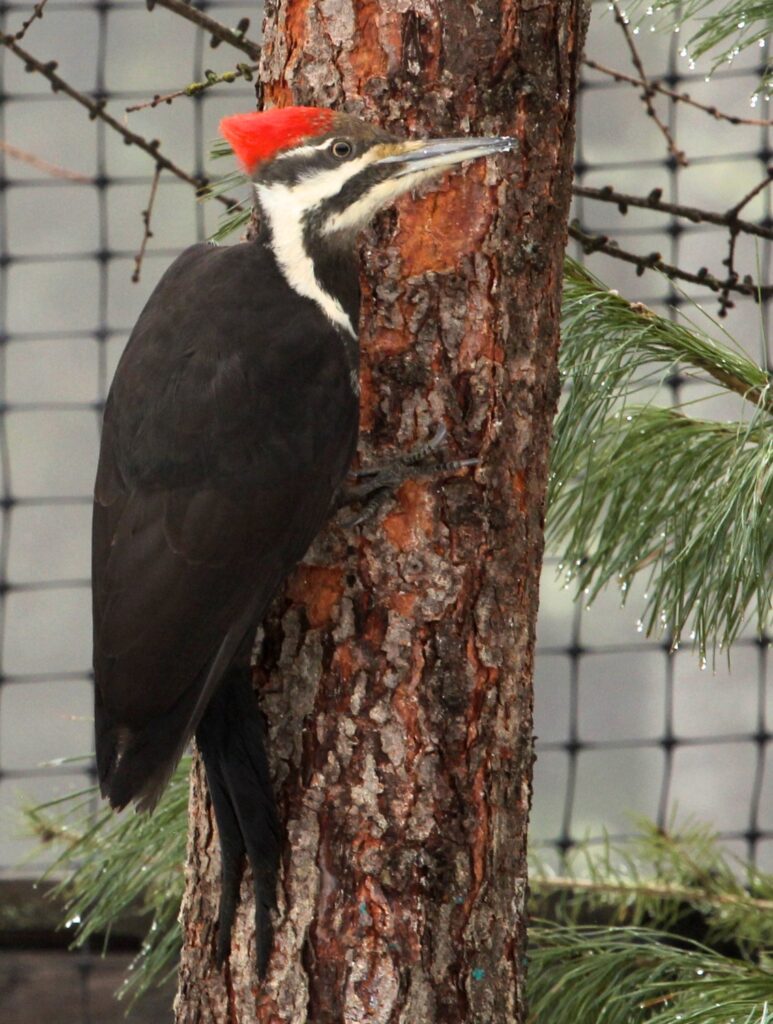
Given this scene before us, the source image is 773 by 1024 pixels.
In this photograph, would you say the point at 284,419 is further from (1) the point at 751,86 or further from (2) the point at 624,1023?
(1) the point at 751,86

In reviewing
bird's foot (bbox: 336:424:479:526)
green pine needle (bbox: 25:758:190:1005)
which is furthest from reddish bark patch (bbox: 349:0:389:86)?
green pine needle (bbox: 25:758:190:1005)

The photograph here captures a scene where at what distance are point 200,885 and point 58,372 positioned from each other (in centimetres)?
275

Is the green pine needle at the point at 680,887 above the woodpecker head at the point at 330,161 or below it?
below

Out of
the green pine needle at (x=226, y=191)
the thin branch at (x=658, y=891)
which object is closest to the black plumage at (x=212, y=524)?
the green pine needle at (x=226, y=191)

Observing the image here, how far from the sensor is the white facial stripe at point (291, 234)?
58.2 inches

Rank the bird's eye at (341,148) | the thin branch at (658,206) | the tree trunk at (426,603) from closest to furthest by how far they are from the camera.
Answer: the tree trunk at (426,603), the bird's eye at (341,148), the thin branch at (658,206)

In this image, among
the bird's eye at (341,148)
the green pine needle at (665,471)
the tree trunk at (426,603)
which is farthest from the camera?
the green pine needle at (665,471)

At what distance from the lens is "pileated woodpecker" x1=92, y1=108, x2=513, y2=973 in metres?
1.36

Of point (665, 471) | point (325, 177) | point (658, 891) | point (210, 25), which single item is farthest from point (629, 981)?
point (210, 25)

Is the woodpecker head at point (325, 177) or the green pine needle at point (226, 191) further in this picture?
the green pine needle at point (226, 191)

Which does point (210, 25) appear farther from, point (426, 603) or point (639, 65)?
point (426, 603)

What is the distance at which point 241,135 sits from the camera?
1.47m

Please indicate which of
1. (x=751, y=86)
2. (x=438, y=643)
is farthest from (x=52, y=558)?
(x=438, y=643)

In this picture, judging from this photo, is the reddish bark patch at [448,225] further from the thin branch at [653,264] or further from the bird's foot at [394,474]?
the thin branch at [653,264]
